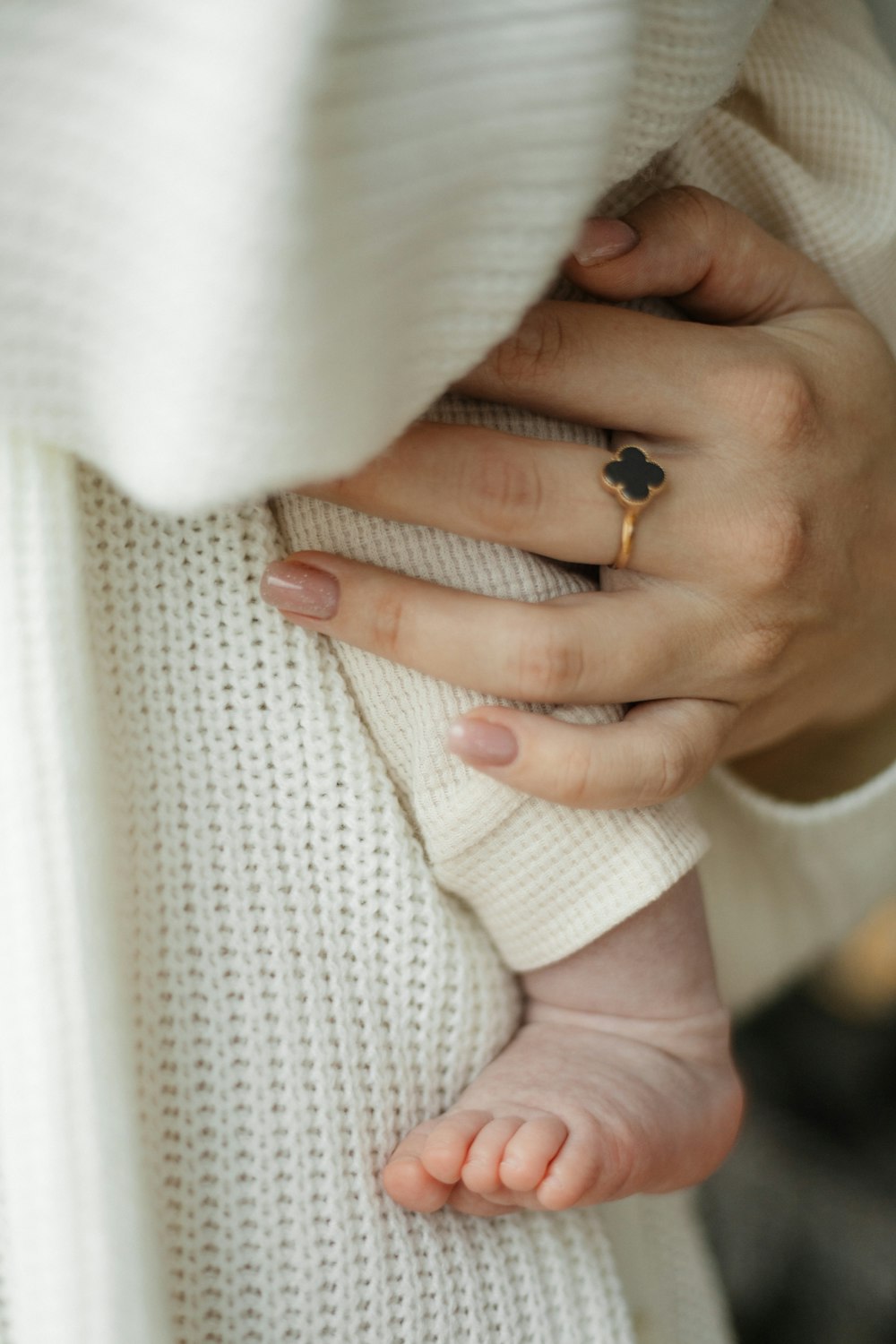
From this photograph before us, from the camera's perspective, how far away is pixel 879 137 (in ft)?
2.11

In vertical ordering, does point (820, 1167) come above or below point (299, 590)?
below

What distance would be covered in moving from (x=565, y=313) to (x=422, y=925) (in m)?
0.34

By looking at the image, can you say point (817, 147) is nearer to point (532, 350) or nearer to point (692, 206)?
point (692, 206)

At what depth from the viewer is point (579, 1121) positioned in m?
0.53

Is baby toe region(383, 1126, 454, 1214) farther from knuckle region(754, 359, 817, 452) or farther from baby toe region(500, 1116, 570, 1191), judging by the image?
knuckle region(754, 359, 817, 452)

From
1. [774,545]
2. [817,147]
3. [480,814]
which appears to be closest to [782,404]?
[774,545]

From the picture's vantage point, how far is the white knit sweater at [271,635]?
346 mm

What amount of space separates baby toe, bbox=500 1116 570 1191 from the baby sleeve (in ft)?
0.31

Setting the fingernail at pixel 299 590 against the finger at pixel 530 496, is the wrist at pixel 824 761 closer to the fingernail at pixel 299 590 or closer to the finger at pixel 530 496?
the finger at pixel 530 496

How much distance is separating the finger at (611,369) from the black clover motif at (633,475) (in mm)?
22

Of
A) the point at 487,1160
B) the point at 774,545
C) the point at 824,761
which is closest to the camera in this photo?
the point at 487,1160

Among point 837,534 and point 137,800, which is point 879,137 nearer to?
point 837,534

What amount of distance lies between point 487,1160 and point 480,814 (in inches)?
6.7

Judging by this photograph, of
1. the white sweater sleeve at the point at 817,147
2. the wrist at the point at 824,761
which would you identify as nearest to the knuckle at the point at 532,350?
the white sweater sleeve at the point at 817,147
